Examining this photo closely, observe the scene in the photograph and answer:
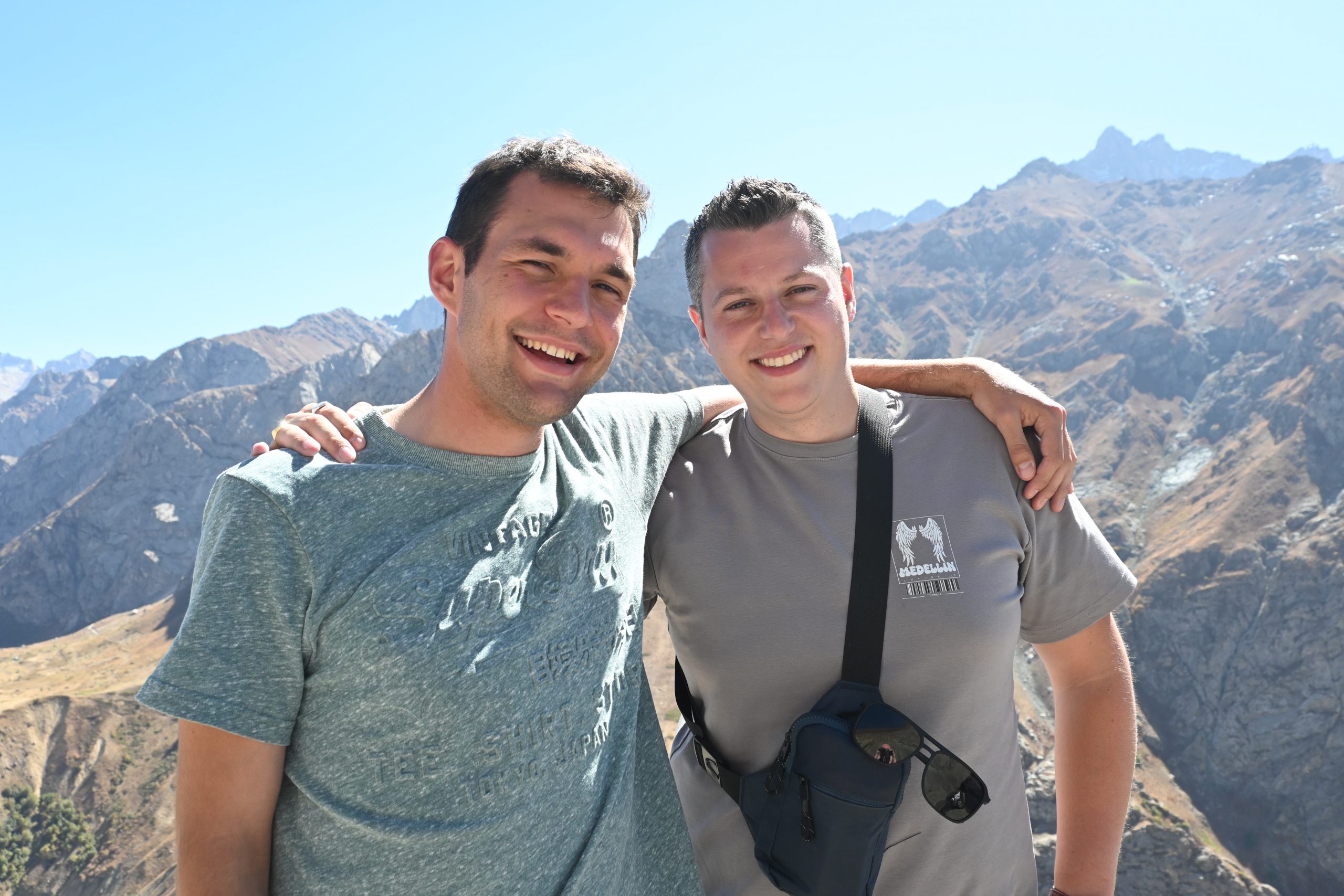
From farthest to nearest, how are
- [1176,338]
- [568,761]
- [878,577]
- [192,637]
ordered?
[1176,338]
[878,577]
[568,761]
[192,637]

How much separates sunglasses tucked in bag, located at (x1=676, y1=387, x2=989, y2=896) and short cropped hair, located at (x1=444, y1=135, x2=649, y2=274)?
268cm

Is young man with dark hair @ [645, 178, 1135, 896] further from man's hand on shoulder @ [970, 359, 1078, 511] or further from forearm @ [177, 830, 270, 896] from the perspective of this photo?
forearm @ [177, 830, 270, 896]

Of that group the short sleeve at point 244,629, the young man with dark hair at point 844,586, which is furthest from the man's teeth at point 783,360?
the short sleeve at point 244,629

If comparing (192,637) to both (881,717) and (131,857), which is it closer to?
(881,717)

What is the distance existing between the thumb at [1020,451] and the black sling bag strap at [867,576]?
767 mm

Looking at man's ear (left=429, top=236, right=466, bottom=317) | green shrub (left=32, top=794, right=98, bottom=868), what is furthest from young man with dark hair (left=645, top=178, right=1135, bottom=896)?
green shrub (left=32, top=794, right=98, bottom=868)

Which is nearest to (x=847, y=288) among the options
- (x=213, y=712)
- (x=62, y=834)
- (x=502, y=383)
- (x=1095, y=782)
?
(x=502, y=383)

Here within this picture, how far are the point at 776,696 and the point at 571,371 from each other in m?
2.26

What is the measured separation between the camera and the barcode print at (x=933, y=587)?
439 cm

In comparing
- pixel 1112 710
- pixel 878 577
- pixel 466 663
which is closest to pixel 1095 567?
pixel 1112 710

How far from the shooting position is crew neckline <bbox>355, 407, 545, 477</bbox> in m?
3.78

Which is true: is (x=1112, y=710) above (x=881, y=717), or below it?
below

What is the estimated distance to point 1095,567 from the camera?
4820 millimetres

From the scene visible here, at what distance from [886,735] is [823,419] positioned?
1975mm
